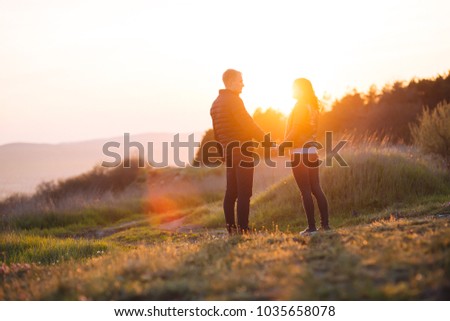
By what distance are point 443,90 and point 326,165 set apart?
20.8 metres

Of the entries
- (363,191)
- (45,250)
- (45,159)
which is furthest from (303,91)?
(45,159)

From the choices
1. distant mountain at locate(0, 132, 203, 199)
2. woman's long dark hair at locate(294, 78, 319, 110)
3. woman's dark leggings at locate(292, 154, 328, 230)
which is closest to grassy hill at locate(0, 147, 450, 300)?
woman's dark leggings at locate(292, 154, 328, 230)

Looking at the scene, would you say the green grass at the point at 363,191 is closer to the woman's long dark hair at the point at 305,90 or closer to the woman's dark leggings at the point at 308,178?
the woman's dark leggings at the point at 308,178

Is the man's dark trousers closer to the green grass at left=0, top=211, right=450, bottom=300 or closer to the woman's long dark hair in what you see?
the woman's long dark hair

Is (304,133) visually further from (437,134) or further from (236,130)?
(437,134)

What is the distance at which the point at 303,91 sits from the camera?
328 inches

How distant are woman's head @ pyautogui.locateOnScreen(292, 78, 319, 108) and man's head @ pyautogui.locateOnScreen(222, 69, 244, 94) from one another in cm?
78

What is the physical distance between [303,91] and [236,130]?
3.60 ft

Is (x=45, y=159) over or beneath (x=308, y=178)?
beneath

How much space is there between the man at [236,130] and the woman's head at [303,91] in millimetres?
726

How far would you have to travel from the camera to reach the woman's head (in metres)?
8.33

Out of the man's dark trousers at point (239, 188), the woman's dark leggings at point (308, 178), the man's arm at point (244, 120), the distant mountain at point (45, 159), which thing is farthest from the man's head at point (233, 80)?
the distant mountain at point (45, 159)

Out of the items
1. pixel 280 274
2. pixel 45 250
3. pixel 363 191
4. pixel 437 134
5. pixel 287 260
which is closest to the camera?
pixel 280 274
